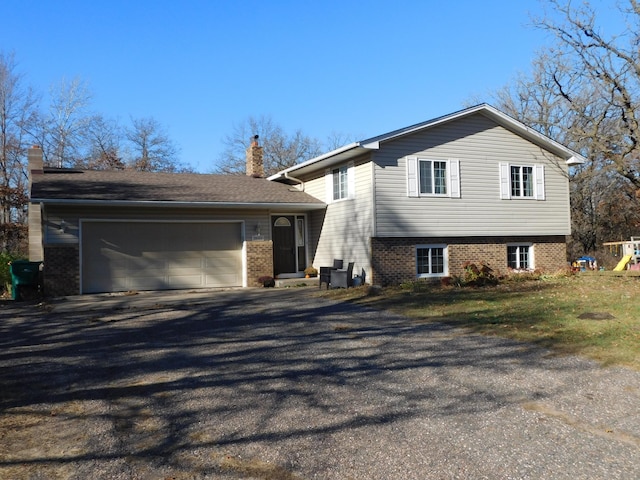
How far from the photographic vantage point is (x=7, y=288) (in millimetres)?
17078

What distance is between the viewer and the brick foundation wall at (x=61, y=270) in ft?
46.6

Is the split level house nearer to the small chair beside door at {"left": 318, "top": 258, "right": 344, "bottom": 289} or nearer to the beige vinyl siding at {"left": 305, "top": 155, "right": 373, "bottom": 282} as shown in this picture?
the beige vinyl siding at {"left": 305, "top": 155, "right": 373, "bottom": 282}

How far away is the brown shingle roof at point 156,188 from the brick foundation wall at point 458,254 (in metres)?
3.02

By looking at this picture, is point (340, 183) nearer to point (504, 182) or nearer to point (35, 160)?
point (504, 182)

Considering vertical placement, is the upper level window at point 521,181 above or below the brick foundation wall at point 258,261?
above

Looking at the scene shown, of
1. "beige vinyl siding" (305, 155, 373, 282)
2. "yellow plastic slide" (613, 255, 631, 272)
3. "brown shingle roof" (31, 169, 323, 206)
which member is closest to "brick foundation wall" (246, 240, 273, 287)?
"brown shingle roof" (31, 169, 323, 206)

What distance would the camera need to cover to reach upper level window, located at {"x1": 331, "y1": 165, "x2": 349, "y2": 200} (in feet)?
56.2

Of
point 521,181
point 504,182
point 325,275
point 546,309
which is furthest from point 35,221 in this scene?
point 521,181

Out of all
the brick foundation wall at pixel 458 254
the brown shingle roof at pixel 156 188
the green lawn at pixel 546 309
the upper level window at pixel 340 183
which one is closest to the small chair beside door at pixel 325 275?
the green lawn at pixel 546 309

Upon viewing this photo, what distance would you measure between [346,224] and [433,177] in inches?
119

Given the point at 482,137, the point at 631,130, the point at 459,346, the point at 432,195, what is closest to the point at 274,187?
the point at 432,195

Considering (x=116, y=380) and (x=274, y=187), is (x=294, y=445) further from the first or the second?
(x=274, y=187)

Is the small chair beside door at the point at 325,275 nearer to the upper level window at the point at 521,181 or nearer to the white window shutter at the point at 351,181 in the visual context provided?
the white window shutter at the point at 351,181

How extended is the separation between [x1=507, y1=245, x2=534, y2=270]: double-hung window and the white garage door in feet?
29.2
